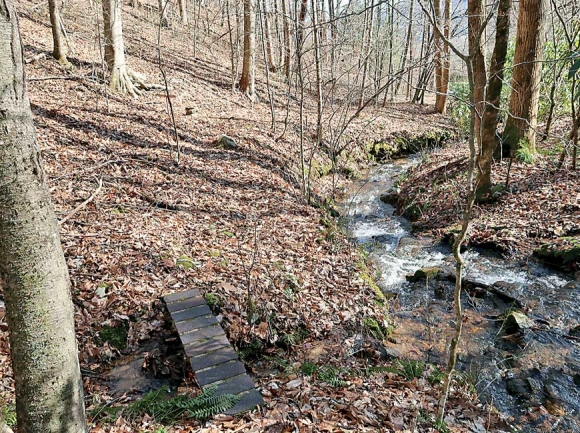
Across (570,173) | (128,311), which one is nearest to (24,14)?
(128,311)

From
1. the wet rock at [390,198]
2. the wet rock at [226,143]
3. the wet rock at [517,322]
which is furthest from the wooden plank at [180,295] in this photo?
the wet rock at [390,198]

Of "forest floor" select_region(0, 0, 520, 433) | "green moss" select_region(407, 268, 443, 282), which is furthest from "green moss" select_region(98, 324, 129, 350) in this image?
"green moss" select_region(407, 268, 443, 282)

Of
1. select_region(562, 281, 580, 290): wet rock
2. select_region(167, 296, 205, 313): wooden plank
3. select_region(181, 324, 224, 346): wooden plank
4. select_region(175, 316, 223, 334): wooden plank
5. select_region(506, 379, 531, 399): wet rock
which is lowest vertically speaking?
select_region(506, 379, 531, 399): wet rock

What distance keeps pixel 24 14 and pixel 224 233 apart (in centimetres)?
1356

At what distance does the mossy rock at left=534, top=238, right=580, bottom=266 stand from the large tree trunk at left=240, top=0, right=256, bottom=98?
32.4 ft

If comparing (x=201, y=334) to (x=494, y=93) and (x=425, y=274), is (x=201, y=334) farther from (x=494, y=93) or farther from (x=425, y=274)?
(x=494, y=93)

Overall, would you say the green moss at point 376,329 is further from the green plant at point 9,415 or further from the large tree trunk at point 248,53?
the large tree trunk at point 248,53

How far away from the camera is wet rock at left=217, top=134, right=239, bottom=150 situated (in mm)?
10234

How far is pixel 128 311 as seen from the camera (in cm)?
443

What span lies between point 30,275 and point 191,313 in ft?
9.39

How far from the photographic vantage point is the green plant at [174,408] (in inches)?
120

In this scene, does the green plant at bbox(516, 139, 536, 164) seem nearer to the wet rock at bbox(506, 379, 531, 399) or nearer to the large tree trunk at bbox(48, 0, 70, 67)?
the wet rock at bbox(506, 379, 531, 399)

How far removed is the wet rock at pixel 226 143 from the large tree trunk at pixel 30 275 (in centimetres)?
872

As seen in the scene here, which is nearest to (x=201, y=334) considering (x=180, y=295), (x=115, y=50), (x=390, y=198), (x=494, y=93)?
(x=180, y=295)
